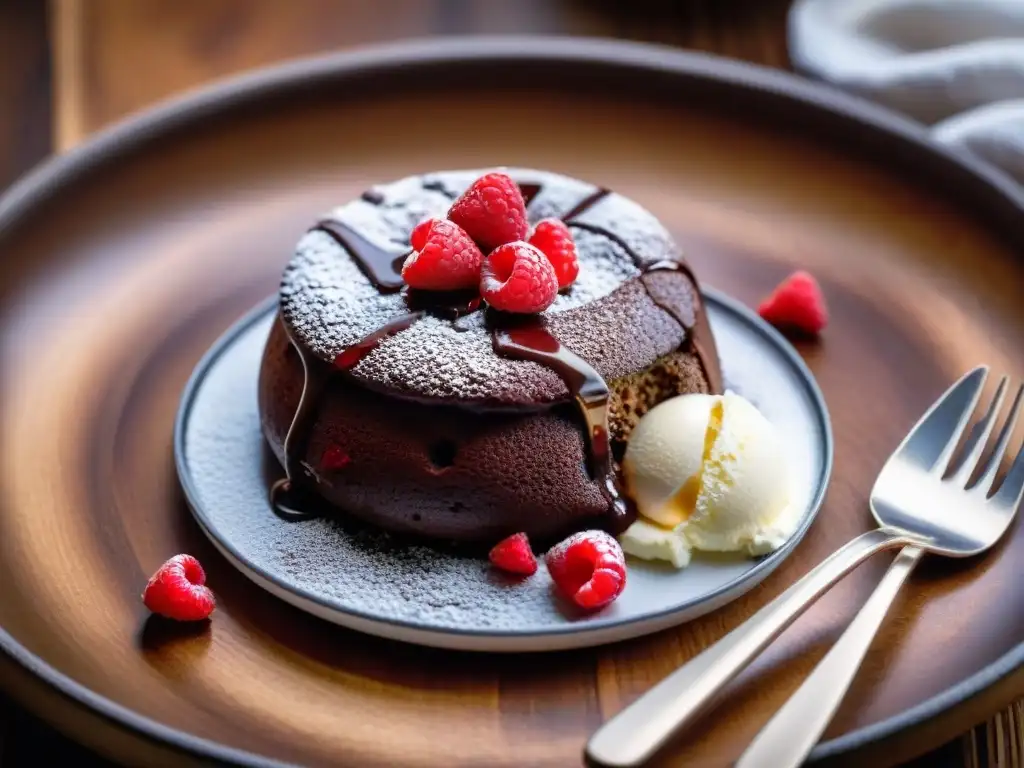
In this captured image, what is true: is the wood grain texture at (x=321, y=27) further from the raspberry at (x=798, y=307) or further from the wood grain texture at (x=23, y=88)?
the raspberry at (x=798, y=307)

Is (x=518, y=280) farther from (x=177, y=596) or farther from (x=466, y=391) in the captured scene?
(x=177, y=596)

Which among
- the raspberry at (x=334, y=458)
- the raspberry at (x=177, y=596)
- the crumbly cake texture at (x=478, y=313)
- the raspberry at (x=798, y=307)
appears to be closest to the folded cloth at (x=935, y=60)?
the raspberry at (x=798, y=307)

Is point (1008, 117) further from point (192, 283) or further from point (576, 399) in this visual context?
point (192, 283)

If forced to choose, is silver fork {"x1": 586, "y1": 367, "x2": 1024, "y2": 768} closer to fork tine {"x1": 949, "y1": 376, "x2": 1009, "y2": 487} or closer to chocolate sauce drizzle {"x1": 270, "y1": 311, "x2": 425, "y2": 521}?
fork tine {"x1": 949, "y1": 376, "x2": 1009, "y2": 487}

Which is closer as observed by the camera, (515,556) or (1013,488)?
(515,556)

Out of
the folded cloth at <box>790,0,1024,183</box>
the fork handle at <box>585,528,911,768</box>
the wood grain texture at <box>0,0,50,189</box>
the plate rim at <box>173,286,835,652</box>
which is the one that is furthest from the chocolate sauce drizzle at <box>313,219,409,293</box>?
the wood grain texture at <box>0,0,50,189</box>

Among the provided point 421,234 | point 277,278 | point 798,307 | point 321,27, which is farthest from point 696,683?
point 321,27
